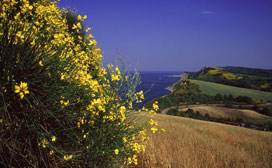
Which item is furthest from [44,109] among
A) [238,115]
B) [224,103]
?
[224,103]

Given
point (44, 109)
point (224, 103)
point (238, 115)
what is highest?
point (44, 109)

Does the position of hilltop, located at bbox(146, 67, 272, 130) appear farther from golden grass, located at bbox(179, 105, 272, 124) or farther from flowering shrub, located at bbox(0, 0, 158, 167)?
flowering shrub, located at bbox(0, 0, 158, 167)

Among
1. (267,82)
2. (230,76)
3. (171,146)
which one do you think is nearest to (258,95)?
(267,82)

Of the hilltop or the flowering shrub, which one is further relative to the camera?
the hilltop

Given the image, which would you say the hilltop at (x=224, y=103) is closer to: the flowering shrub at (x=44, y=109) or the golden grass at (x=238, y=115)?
the golden grass at (x=238, y=115)


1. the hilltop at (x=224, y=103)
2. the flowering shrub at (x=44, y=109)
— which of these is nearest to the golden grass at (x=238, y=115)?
the hilltop at (x=224, y=103)

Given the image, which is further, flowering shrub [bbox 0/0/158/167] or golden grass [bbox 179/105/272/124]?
golden grass [bbox 179/105/272/124]

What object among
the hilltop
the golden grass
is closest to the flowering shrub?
the hilltop

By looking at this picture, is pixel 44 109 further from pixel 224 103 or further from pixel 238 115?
pixel 224 103

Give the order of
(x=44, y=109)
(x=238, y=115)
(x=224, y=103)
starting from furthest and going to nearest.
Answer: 1. (x=224, y=103)
2. (x=238, y=115)
3. (x=44, y=109)

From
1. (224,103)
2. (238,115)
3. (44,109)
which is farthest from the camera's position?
(224,103)

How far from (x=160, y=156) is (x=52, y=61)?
227 centimetres

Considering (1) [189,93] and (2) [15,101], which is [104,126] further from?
(1) [189,93]

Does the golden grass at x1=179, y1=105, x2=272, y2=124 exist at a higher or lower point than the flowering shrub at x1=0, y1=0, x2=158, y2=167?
lower
